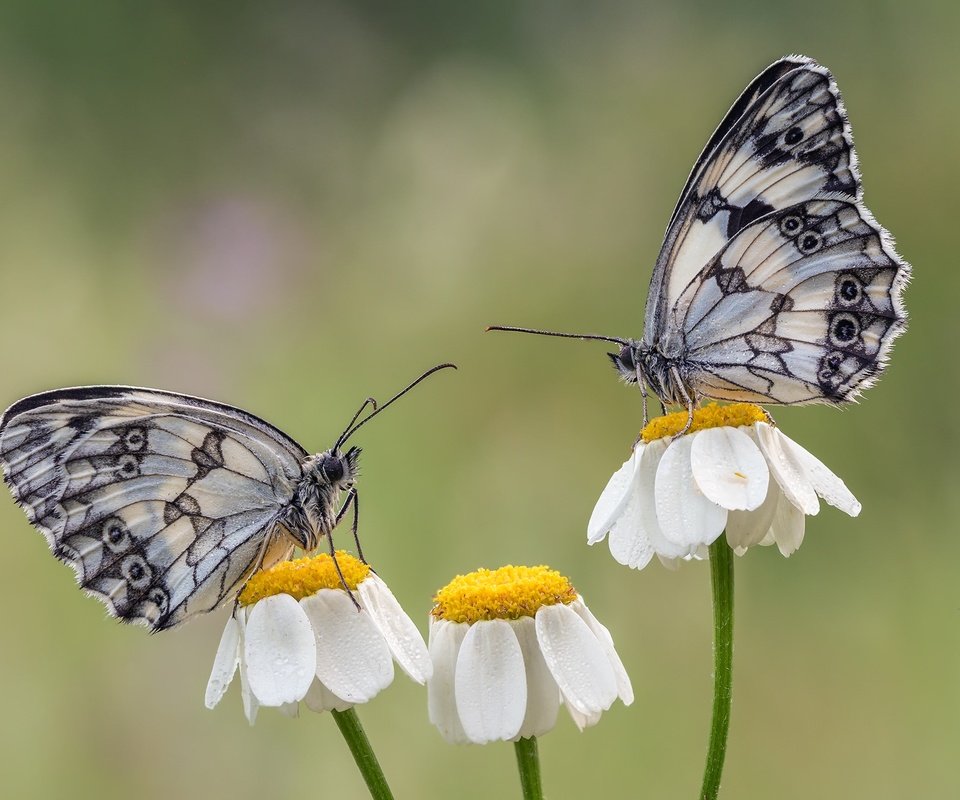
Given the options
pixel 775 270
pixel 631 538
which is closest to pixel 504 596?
pixel 631 538

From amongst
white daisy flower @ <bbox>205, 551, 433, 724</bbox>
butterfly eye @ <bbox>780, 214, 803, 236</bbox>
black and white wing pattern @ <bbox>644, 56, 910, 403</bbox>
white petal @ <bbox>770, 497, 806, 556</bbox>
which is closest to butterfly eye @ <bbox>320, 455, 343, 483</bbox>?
white daisy flower @ <bbox>205, 551, 433, 724</bbox>

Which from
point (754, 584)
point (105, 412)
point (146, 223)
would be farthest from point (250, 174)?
point (105, 412)

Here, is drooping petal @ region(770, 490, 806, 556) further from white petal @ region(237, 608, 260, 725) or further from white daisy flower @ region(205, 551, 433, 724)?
white petal @ region(237, 608, 260, 725)

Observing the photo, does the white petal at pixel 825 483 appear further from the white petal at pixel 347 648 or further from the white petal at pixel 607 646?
the white petal at pixel 347 648

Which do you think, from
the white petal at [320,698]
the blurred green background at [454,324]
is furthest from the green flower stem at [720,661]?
the blurred green background at [454,324]

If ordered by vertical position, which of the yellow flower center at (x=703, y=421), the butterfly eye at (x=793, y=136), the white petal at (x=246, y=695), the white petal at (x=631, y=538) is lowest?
the white petal at (x=246, y=695)

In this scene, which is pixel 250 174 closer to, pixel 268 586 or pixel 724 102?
pixel 724 102

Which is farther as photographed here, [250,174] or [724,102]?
[250,174]
